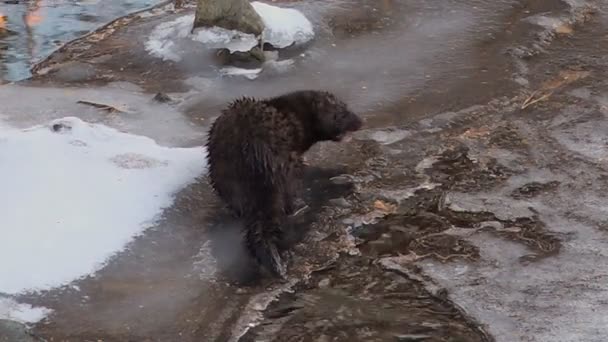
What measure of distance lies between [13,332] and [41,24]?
20.7 feet

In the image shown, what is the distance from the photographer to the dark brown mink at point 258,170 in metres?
5.60

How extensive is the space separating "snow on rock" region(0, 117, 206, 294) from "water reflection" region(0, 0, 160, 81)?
225 centimetres

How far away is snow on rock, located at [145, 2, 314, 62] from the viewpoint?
9.05 m

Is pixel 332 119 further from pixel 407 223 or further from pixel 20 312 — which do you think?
pixel 20 312

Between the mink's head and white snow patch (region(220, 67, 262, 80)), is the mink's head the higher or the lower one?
the higher one

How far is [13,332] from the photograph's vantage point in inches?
181

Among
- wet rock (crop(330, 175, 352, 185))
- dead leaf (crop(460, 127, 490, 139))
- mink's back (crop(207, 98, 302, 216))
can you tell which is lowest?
wet rock (crop(330, 175, 352, 185))

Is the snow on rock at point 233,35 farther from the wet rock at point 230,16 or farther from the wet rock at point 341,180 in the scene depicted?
the wet rock at point 341,180

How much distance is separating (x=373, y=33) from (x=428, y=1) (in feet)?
4.37

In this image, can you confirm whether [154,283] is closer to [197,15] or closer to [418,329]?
[418,329]

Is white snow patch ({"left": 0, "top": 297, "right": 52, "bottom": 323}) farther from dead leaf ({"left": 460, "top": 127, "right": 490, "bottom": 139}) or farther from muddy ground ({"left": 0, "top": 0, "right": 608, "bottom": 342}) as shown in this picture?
dead leaf ({"left": 460, "top": 127, "right": 490, "bottom": 139})

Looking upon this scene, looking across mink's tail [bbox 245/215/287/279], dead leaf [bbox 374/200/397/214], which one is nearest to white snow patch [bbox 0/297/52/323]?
mink's tail [bbox 245/215/287/279]

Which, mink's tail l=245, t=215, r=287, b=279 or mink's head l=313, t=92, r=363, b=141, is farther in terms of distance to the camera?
mink's head l=313, t=92, r=363, b=141

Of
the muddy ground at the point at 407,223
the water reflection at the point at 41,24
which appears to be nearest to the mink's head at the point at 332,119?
the muddy ground at the point at 407,223
